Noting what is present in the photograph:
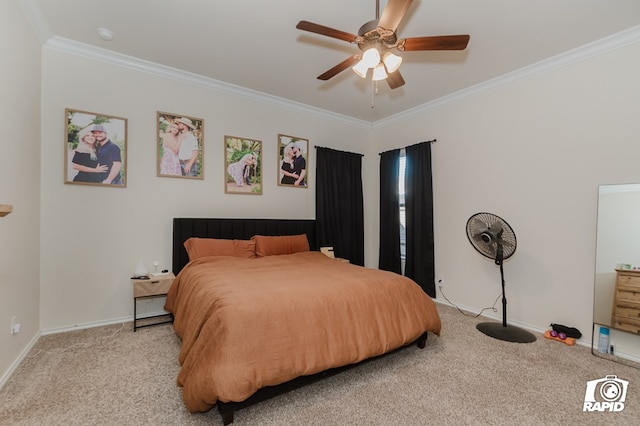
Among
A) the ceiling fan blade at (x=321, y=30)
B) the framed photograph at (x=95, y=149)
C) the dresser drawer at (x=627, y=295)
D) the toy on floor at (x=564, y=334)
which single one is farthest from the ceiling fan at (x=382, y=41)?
the toy on floor at (x=564, y=334)

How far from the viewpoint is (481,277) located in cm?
357

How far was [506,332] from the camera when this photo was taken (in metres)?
2.97

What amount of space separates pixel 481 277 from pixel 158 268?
3.74 m

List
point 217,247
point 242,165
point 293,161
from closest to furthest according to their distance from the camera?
point 217,247 < point 242,165 < point 293,161

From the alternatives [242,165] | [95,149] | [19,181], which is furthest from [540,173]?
[19,181]

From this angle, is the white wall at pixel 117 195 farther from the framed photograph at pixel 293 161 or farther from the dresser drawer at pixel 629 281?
the dresser drawer at pixel 629 281

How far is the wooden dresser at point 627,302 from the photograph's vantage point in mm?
2482

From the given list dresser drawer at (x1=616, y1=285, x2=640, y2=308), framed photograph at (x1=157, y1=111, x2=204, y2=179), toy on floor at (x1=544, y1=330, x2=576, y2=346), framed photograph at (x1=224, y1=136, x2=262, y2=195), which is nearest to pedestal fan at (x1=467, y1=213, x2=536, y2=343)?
toy on floor at (x1=544, y1=330, x2=576, y2=346)

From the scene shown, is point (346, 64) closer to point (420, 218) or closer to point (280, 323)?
point (280, 323)

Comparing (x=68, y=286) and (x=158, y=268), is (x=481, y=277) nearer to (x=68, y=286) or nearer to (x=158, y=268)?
(x=158, y=268)

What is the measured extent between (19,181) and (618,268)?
16.2 ft

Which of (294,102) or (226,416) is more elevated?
(294,102)

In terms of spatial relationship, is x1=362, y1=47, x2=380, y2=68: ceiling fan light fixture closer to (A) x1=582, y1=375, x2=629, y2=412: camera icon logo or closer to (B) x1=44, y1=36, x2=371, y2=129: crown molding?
(B) x1=44, y1=36, x2=371, y2=129: crown molding

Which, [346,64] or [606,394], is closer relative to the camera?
[606,394]
